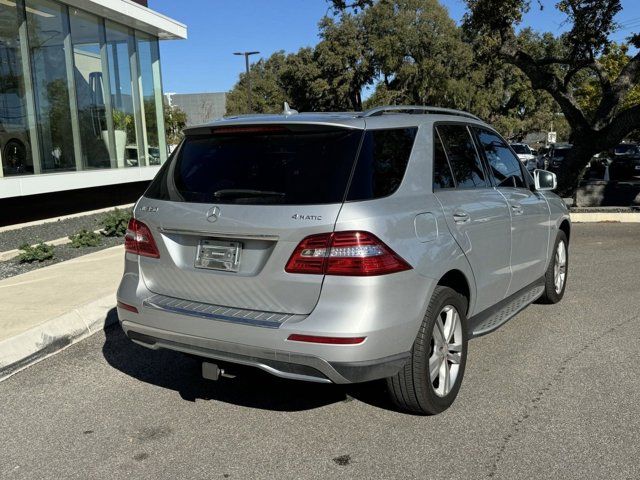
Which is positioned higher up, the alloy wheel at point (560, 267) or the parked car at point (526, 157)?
the alloy wheel at point (560, 267)

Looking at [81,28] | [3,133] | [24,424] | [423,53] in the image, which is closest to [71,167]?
[3,133]

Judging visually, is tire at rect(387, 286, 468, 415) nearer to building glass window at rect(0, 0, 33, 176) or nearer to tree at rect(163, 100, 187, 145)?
building glass window at rect(0, 0, 33, 176)

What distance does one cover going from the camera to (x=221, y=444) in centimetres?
352

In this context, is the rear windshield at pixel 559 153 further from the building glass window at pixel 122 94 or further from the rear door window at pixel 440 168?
the rear door window at pixel 440 168

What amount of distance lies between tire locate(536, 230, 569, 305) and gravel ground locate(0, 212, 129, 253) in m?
8.10

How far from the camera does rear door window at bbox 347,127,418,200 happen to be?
3348 mm

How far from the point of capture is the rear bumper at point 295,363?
10.5 feet

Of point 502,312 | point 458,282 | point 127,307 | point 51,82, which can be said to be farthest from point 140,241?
point 51,82

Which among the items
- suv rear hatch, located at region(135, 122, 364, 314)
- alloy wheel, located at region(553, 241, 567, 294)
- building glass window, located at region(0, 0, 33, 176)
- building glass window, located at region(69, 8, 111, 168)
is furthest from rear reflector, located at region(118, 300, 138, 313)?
building glass window, located at region(69, 8, 111, 168)

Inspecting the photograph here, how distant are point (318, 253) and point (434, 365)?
3.79ft

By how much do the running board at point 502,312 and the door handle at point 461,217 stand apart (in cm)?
72

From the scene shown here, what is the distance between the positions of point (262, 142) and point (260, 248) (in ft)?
2.27

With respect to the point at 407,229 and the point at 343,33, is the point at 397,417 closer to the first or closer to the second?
the point at 407,229

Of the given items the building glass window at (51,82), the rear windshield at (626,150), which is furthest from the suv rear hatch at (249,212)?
the rear windshield at (626,150)
